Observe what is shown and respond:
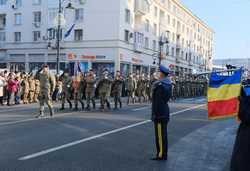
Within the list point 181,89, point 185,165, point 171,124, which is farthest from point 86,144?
point 181,89

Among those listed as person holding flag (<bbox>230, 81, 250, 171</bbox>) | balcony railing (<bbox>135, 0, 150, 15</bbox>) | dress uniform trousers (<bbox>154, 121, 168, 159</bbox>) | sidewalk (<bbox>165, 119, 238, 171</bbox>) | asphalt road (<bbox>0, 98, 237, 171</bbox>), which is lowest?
sidewalk (<bbox>165, 119, 238, 171</bbox>)

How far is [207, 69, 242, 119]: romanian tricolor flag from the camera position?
4.79 meters

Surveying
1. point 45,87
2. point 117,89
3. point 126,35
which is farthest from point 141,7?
point 45,87

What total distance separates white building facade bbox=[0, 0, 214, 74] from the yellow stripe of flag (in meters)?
42.0

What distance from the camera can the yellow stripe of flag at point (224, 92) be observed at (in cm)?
474

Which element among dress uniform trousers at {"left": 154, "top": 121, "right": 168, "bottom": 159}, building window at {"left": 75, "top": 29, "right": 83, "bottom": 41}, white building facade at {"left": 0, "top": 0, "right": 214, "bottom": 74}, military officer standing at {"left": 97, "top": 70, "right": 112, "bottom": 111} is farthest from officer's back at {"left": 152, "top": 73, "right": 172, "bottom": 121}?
building window at {"left": 75, "top": 29, "right": 83, "bottom": 41}

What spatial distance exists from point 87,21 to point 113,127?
37.7m

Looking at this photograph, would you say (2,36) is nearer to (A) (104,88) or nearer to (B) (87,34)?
(B) (87,34)

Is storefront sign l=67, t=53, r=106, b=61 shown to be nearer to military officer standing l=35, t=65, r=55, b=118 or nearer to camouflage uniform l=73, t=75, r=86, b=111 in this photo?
camouflage uniform l=73, t=75, r=86, b=111

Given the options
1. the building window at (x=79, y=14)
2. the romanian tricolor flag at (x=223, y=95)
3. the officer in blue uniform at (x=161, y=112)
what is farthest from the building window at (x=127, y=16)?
the romanian tricolor flag at (x=223, y=95)

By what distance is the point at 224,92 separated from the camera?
16.2ft

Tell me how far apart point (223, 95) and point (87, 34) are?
44.0 meters

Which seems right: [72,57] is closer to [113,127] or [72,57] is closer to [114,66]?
[114,66]

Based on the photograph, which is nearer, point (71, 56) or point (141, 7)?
point (71, 56)
